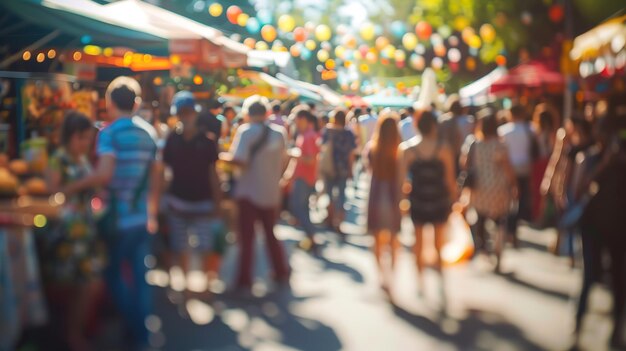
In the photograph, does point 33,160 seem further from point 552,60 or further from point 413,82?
point 413,82

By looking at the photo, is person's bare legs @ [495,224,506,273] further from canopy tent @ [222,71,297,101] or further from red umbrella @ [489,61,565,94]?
canopy tent @ [222,71,297,101]

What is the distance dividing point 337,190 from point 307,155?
71.7 inches

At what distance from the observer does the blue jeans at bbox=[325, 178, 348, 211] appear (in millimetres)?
13797

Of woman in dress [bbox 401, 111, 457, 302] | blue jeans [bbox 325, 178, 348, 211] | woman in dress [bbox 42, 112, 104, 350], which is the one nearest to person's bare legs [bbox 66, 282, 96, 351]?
woman in dress [bbox 42, 112, 104, 350]

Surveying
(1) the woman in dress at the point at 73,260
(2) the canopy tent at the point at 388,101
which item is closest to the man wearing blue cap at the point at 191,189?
(1) the woman in dress at the point at 73,260

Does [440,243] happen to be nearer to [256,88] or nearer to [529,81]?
[529,81]

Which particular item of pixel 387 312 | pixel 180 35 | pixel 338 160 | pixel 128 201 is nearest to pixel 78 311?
pixel 128 201

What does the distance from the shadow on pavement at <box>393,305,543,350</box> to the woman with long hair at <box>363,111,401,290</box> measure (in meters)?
0.90

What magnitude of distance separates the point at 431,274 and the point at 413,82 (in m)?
64.0

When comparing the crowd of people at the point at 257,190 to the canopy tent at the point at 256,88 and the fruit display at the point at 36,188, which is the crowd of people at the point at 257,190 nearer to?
the fruit display at the point at 36,188

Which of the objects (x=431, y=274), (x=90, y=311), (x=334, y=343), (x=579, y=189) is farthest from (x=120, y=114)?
(x=431, y=274)

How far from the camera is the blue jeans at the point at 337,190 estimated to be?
13.8 meters

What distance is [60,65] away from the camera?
46.6 feet

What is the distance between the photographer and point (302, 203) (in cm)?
1192
